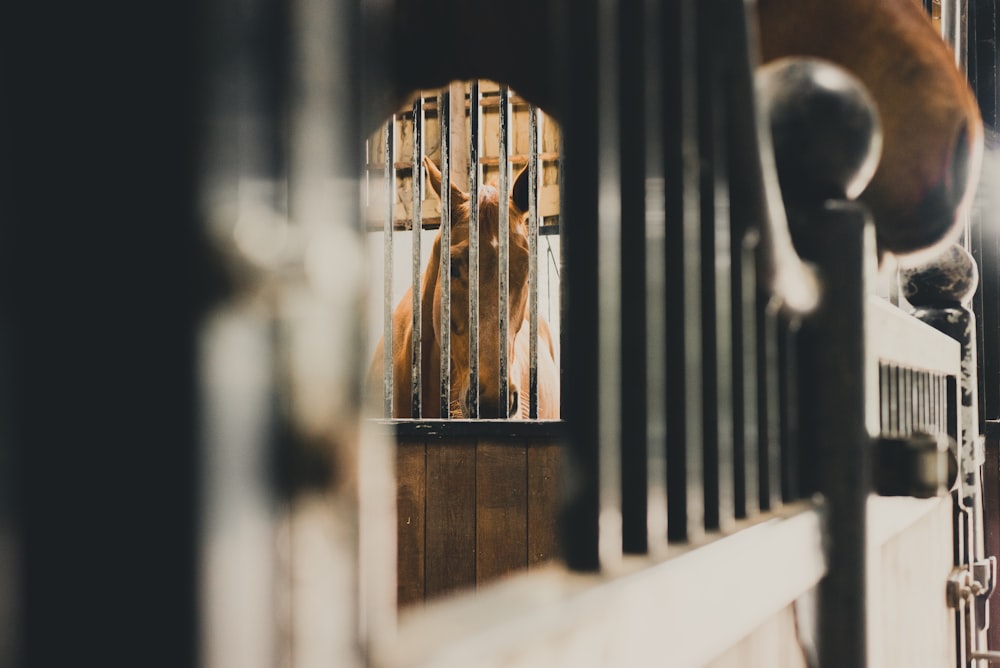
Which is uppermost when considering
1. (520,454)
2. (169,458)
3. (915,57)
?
(915,57)

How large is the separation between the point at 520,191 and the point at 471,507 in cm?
126

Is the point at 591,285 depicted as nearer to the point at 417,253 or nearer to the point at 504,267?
the point at 504,267

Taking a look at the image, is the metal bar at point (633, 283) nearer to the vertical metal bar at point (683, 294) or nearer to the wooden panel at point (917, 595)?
the vertical metal bar at point (683, 294)

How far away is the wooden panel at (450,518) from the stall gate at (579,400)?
3.71 feet

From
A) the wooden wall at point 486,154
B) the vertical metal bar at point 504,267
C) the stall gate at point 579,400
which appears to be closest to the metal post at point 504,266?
the vertical metal bar at point 504,267

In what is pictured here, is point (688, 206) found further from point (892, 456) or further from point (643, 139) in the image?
point (892, 456)

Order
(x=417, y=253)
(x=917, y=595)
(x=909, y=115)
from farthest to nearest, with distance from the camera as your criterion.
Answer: (x=417, y=253)
(x=917, y=595)
(x=909, y=115)

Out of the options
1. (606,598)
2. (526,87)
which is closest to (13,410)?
(606,598)

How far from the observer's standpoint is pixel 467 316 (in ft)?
10.3

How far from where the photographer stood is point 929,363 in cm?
143

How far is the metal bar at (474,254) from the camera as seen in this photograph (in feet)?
7.11

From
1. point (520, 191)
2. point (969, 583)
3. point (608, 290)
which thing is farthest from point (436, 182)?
point (608, 290)

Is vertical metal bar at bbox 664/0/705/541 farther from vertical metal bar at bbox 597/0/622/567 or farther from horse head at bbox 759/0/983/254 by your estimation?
horse head at bbox 759/0/983/254

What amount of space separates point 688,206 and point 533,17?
2.26 ft
